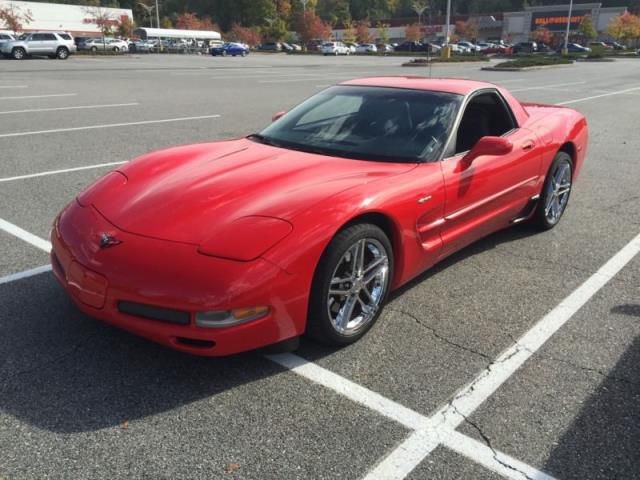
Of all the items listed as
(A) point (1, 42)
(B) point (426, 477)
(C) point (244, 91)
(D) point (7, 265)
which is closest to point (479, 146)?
(B) point (426, 477)

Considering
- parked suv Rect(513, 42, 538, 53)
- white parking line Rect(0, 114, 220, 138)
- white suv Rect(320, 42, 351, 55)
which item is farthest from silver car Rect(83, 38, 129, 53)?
white parking line Rect(0, 114, 220, 138)

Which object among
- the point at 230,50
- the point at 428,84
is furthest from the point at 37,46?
the point at 428,84

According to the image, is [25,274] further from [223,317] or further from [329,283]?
[329,283]

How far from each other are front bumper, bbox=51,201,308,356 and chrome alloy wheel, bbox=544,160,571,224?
3100 mm

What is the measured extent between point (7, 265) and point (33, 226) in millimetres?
848

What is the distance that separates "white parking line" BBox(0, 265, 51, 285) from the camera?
3.78 metres

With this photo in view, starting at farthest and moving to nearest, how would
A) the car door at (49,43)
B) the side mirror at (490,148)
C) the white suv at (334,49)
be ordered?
the white suv at (334,49)
the car door at (49,43)
the side mirror at (490,148)

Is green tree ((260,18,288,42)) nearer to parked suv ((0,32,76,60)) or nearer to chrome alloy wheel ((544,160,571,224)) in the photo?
parked suv ((0,32,76,60))

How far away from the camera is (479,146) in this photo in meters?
3.76

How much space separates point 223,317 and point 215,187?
90 centimetres

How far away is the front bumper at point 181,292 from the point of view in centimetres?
254

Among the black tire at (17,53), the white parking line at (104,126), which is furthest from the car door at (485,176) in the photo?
the black tire at (17,53)

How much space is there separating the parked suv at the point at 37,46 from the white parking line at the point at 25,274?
117 ft

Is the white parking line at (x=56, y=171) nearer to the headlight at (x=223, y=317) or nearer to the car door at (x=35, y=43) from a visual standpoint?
the headlight at (x=223, y=317)
